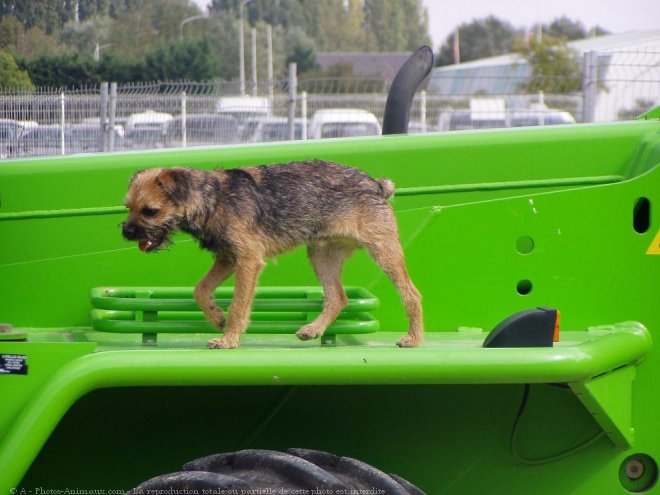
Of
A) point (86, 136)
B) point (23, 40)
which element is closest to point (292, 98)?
point (86, 136)

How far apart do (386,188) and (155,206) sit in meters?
0.78

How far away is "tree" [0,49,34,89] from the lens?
12.8 feet

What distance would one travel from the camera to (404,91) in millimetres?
4137

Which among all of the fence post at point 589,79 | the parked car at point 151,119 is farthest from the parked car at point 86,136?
the fence post at point 589,79

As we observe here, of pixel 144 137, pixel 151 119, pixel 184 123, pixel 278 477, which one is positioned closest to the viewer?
pixel 278 477

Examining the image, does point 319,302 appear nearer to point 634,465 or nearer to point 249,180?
point 249,180

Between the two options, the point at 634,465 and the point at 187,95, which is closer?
the point at 634,465

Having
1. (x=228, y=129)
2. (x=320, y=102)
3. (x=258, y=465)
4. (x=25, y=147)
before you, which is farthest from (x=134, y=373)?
(x=320, y=102)

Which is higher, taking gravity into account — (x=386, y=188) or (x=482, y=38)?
(x=482, y=38)

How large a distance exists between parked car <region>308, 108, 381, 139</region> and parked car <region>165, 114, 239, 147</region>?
176 centimetres

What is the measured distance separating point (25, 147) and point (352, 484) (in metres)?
5.97

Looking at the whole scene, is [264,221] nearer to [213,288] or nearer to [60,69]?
[213,288]

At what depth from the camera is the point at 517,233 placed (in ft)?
11.9

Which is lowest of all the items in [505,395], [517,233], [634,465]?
[634,465]
